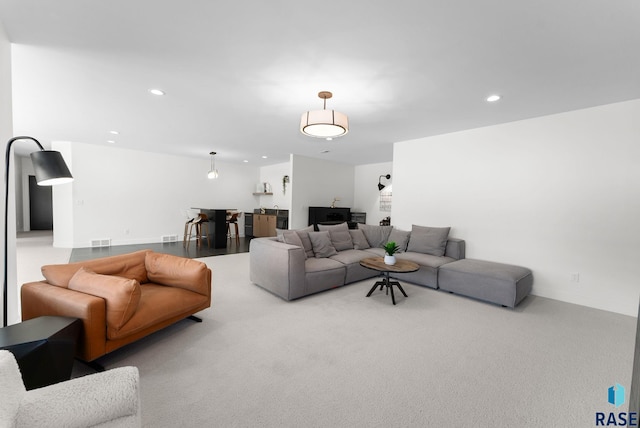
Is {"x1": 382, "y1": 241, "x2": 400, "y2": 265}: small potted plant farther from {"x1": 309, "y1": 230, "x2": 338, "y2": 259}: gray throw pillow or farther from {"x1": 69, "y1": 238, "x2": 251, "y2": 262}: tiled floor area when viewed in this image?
{"x1": 69, "y1": 238, "x2": 251, "y2": 262}: tiled floor area

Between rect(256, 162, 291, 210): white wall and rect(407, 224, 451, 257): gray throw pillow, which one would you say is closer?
rect(407, 224, 451, 257): gray throw pillow

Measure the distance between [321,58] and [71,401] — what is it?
2647 millimetres

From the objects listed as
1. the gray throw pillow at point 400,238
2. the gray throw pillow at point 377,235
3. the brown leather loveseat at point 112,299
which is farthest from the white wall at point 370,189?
the brown leather loveseat at point 112,299

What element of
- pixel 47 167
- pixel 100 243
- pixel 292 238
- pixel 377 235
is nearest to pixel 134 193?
pixel 100 243

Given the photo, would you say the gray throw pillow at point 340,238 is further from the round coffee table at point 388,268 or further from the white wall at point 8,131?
the white wall at point 8,131

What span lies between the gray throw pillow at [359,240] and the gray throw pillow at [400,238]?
0.48 meters

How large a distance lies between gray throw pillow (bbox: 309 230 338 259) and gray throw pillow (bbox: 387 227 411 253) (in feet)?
4.38

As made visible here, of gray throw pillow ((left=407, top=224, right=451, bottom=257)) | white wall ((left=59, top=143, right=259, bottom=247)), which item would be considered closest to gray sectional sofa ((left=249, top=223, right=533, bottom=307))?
gray throw pillow ((left=407, top=224, right=451, bottom=257))

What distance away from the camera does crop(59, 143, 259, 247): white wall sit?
20.1 feet

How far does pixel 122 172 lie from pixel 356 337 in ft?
23.3

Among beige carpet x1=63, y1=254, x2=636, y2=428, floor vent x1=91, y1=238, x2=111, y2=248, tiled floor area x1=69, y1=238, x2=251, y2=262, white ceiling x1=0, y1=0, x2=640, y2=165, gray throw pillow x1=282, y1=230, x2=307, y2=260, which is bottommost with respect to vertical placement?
beige carpet x1=63, y1=254, x2=636, y2=428

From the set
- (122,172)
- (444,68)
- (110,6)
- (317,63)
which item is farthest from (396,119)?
(122,172)

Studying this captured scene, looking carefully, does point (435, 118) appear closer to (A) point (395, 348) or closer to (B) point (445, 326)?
(B) point (445, 326)

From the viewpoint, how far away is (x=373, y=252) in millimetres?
4641
